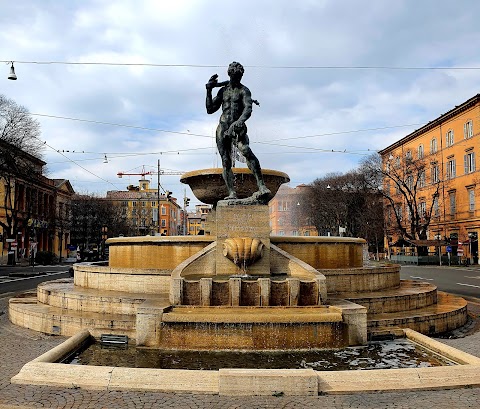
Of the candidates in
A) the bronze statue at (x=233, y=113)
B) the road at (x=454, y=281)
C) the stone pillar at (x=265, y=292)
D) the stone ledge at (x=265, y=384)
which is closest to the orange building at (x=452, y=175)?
the road at (x=454, y=281)

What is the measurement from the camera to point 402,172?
5434 centimetres

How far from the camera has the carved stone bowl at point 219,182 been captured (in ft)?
45.3

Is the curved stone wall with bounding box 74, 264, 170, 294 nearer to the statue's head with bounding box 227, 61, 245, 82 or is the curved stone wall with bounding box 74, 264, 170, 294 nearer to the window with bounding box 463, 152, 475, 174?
the statue's head with bounding box 227, 61, 245, 82

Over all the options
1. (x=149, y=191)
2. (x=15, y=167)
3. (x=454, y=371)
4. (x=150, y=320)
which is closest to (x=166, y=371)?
(x=150, y=320)

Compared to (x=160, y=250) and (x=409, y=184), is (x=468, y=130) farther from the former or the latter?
(x=160, y=250)

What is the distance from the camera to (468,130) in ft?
164

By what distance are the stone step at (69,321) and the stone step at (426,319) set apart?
15.7 feet

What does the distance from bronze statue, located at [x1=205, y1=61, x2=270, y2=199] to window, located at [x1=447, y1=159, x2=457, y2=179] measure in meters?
48.1

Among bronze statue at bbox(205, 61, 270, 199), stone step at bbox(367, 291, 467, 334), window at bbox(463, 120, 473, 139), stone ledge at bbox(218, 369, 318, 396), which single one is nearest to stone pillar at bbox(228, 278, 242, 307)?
stone step at bbox(367, 291, 467, 334)

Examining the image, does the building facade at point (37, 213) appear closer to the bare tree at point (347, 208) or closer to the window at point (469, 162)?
the bare tree at point (347, 208)

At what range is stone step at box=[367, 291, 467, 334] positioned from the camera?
8.89 metres

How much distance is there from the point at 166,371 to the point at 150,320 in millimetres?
2258

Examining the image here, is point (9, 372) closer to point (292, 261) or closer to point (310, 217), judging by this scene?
point (292, 261)

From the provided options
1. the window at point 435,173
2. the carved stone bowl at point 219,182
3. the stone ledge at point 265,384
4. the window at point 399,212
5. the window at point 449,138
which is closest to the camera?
the stone ledge at point 265,384
